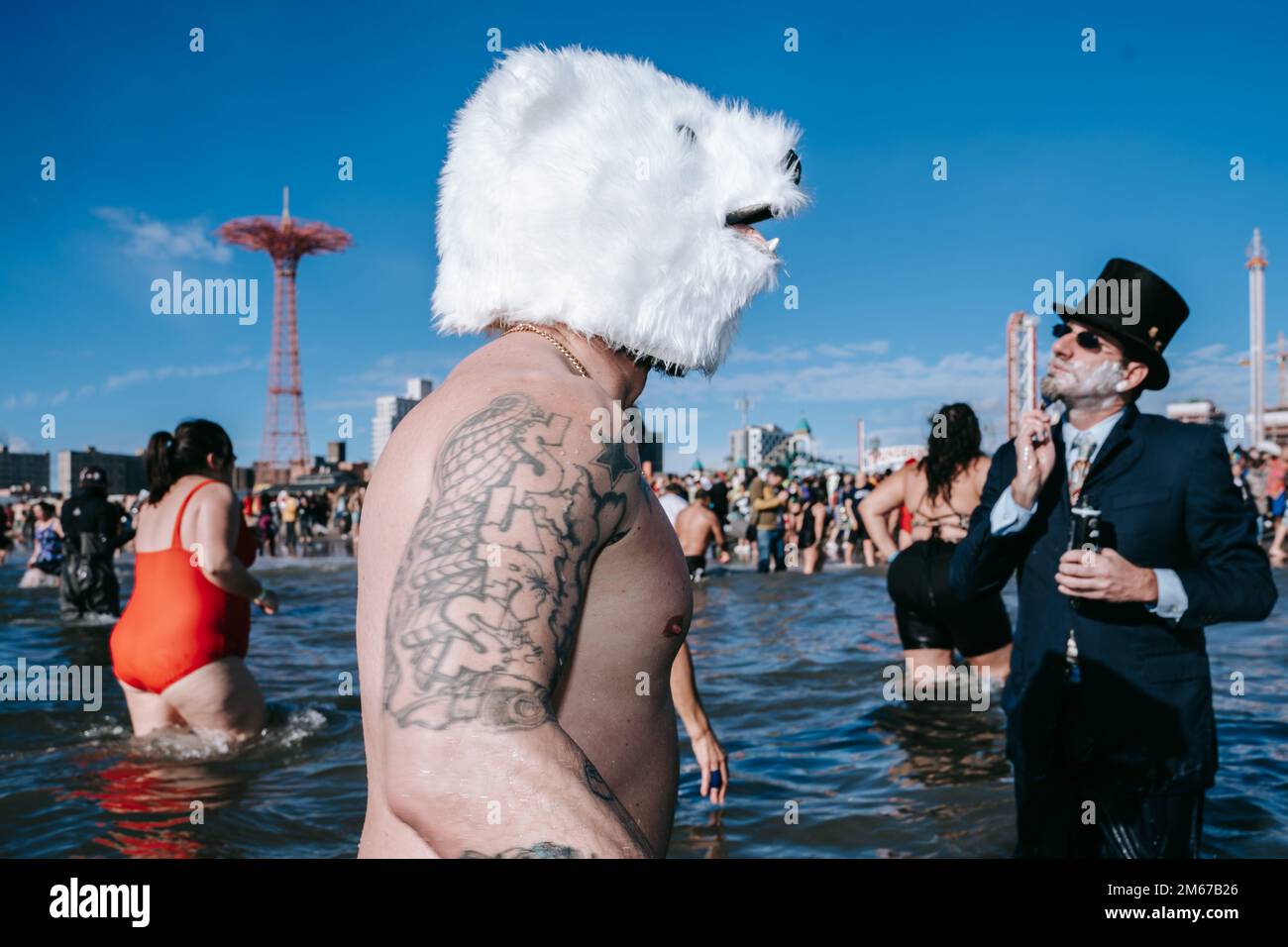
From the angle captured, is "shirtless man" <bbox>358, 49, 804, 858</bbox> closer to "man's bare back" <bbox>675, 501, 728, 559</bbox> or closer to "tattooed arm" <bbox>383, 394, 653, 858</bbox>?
Result: "tattooed arm" <bbox>383, 394, 653, 858</bbox>

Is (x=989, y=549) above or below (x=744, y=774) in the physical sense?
above

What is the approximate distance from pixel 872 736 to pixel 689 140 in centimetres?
555

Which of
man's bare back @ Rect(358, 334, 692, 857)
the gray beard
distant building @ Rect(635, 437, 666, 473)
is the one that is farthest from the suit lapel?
man's bare back @ Rect(358, 334, 692, 857)

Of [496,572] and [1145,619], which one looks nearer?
[496,572]

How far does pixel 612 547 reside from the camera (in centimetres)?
127

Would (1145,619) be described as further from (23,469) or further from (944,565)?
(23,469)

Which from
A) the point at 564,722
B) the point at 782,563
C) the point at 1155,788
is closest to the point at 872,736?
the point at 1155,788

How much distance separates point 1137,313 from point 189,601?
14.8 feet

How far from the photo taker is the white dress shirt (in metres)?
2.91

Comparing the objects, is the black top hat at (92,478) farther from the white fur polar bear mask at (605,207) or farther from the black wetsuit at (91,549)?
the white fur polar bear mask at (605,207)

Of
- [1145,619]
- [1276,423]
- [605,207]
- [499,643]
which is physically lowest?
[1145,619]

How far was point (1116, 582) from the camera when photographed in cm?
286

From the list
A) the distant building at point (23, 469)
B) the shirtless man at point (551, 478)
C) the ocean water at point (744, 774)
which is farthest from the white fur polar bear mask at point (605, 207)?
the distant building at point (23, 469)

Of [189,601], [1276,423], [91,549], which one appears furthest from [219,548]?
[1276,423]
